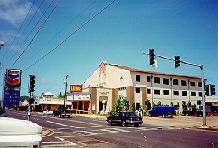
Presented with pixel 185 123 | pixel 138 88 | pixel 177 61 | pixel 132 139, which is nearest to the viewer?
pixel 132 139

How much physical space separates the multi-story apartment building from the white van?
2249 inches

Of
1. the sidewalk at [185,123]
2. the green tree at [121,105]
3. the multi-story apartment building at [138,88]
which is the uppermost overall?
the multi-story apartment building at [138,88]

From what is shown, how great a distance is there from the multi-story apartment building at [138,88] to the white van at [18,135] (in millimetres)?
57123

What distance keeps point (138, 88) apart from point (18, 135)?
59636 mm

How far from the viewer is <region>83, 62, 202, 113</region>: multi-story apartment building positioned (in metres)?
63.6

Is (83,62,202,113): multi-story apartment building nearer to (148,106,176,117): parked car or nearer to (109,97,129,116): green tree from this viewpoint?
(109,97,129,116): green tree

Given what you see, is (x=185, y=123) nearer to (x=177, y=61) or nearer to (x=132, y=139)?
(x=177, y=61)

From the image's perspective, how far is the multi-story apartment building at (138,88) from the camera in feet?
209

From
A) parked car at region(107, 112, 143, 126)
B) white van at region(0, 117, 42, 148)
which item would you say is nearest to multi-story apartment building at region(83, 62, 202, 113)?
parked car at region(107, 112, 143, 126)

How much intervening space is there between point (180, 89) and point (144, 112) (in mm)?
16482

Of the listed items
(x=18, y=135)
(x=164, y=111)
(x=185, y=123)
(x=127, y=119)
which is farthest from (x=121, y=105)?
(x=18, y=135)

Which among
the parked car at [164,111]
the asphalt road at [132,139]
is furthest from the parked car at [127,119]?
the parked car at [164,111]

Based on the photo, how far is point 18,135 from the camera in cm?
464

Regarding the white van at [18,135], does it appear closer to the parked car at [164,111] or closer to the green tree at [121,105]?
the green tree at [121,105]
